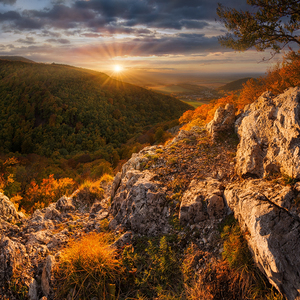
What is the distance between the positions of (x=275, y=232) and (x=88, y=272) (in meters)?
4.34

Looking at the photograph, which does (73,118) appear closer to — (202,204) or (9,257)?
(9,257)

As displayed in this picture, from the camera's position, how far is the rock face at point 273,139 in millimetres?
4840

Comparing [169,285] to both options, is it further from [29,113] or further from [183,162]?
[29,113]

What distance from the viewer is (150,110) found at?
87.9 meters

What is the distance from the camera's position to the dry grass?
14.4 feet

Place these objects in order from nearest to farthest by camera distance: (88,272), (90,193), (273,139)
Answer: (88,272) < (273,139) < (90,193)

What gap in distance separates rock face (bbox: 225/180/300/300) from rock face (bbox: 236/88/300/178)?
2.66 ft

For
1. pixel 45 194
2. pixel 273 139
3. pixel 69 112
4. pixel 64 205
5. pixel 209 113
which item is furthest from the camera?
pixel 69 112

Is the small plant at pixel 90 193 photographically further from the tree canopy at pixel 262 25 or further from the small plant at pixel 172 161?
the tree canopy at pixel 262 25

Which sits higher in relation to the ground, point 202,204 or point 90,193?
point 202,204

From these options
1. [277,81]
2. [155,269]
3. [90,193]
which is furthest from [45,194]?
[277,81]

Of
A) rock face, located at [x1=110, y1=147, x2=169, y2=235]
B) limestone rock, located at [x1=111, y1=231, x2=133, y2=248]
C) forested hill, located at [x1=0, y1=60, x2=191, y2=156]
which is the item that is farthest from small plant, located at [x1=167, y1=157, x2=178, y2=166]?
forested hill, located at [x1=0, y1=60, x2=191, y2=156]

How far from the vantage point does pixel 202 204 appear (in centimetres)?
555

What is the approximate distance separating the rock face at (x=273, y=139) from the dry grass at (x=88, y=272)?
4.85 m
